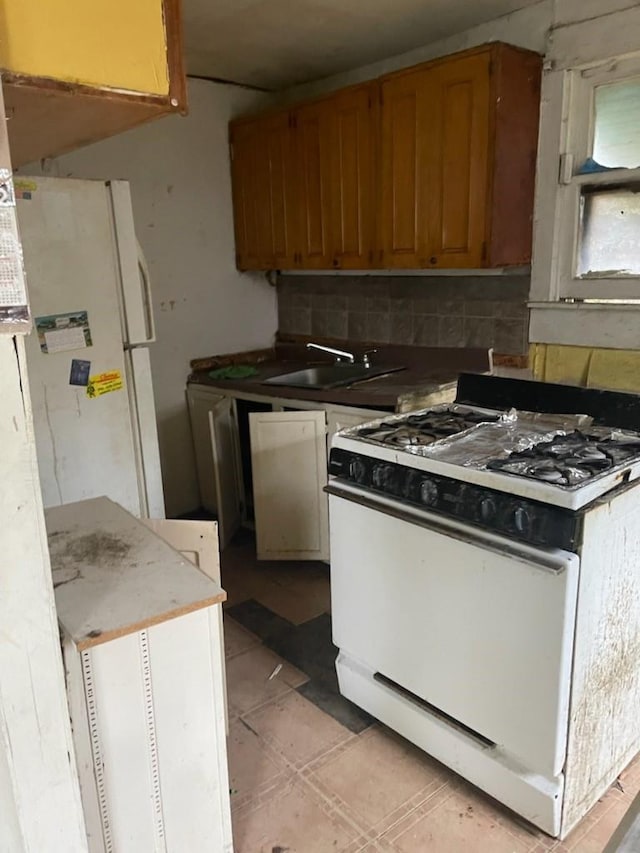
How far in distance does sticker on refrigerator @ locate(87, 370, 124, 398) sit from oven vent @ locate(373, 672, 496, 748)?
1.37 meters

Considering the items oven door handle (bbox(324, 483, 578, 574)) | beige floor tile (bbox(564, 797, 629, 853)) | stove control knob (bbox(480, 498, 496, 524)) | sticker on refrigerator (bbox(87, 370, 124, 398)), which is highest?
sticker on refrigerator (bbox(87, 370, 124, 398))

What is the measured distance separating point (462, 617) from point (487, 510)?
32 cm

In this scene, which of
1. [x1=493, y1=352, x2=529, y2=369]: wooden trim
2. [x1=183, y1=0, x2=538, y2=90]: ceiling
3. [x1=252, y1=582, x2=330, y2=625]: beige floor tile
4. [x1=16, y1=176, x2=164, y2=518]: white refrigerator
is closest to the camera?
[x1=16, y1=176, x2=164, y2=518]: white refrigerator

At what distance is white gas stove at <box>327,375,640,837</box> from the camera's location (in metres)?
1.53

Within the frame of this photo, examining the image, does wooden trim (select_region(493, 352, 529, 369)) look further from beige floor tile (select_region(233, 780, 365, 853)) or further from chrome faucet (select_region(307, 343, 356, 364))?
beige floor tile (select_region(233, 780, 365, 853))

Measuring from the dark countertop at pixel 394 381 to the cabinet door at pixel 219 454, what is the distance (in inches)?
4.2

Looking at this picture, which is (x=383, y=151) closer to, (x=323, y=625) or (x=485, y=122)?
(x=485, y=122)

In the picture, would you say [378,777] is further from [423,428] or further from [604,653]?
[423,428]

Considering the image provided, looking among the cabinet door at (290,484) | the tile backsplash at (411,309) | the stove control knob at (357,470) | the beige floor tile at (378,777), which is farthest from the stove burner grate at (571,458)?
the cabinet door at (290,484)

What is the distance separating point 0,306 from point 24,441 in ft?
0.68

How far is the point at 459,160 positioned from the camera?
2.72 metres

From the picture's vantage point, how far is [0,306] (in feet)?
3.08

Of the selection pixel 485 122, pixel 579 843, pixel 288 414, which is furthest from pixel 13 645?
pixel 485 122

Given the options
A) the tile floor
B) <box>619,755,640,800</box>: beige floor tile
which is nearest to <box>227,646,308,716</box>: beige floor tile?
the tile floor
